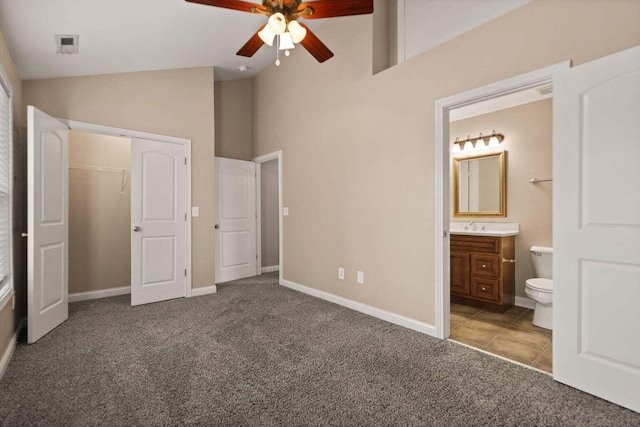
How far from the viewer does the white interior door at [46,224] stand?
263 centimetres

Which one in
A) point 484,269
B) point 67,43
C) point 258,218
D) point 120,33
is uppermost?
point 120,33

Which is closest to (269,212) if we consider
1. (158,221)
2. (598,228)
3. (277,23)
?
(158,221)

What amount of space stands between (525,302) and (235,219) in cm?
411

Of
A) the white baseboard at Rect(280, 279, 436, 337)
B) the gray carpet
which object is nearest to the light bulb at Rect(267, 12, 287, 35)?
the gray carpet

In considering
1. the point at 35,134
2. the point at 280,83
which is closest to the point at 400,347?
the point at 35,134

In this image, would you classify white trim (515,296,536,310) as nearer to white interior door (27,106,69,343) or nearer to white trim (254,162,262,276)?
white trim (254,162,262,276)

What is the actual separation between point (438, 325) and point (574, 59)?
214cm

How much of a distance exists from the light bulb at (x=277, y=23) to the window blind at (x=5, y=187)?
2114 millimetres

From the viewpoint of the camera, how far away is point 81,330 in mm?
2918

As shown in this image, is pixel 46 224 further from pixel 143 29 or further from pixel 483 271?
pixel 483 271

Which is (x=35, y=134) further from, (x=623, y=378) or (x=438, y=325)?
(x=623, y=378)

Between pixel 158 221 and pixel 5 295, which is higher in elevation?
pixel 158 221

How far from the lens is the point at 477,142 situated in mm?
4094

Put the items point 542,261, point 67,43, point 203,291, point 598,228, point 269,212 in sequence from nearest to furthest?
Answer: point 598,228
point 67,43
point 542,261
point 203,291
point 269,212
